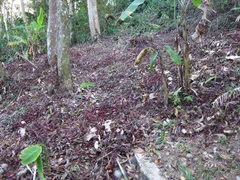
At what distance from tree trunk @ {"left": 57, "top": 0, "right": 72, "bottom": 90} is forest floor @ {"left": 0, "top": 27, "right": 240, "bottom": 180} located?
0.95ft

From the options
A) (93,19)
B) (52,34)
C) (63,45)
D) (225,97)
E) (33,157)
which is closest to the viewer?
(33,157)

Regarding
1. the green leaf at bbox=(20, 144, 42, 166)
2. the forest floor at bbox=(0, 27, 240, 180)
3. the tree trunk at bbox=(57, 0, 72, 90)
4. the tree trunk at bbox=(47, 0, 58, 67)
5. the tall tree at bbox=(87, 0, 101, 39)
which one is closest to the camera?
the green leaf at bbox=(20, 144, 42, 166)

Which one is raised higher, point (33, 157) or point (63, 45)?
point (63, 45)

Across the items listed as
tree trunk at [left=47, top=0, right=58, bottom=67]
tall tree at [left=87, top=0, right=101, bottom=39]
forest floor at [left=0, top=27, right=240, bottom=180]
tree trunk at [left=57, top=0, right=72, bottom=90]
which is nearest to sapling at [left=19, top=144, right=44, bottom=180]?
forest floor at [left=0, top=27, right=240, bottom=180]

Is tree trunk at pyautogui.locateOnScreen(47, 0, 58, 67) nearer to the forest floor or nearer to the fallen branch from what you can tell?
the forest floor

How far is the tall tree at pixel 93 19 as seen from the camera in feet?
31.3

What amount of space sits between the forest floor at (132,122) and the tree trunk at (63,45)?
29 centimetres

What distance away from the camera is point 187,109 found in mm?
3258

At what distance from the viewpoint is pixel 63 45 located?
429cm

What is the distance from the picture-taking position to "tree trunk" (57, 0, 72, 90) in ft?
13.4

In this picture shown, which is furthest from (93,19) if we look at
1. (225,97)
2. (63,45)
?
(225,97)

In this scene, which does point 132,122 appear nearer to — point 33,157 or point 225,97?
point 225,97

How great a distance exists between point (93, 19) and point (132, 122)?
7595 mm

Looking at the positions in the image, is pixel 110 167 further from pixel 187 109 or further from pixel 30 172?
pixel 187 109
